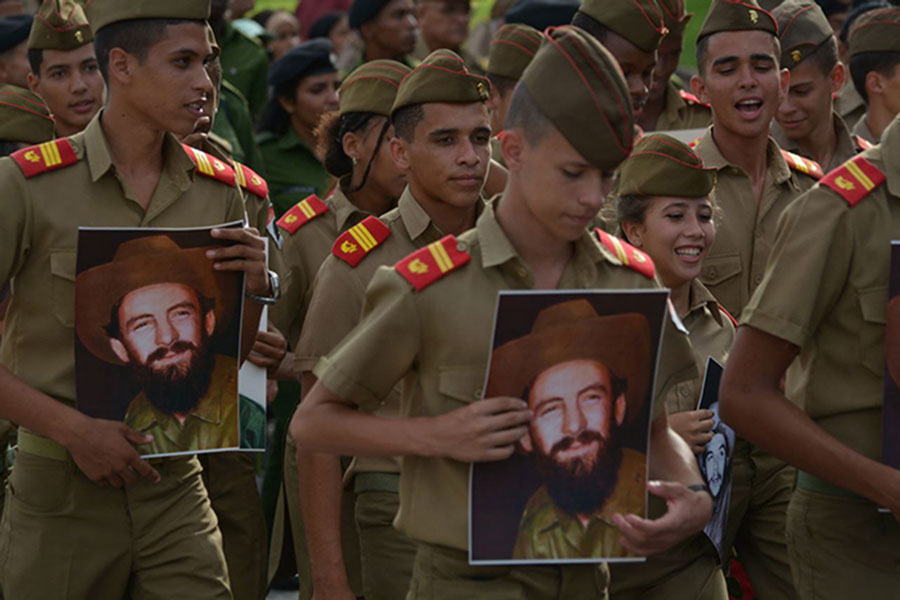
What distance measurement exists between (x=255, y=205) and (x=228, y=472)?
1.18 metres

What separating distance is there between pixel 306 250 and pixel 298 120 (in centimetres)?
349

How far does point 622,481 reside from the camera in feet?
12.0

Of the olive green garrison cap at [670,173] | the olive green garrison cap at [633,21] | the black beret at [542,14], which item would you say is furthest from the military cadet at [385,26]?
the olive green garrison cap at [670,173]

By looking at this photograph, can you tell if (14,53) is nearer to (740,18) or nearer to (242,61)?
(242,61)

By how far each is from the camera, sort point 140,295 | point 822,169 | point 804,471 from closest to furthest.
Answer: point 804,471
point 140,295
point 822,169

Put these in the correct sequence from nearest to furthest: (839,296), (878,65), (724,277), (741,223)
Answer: (839,296), (724,277), (741,223), (878,65)

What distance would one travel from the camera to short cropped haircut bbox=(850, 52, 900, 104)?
728 cm

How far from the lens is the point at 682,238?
5.30 meters

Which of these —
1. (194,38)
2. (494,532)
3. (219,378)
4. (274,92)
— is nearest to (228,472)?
(219,378)

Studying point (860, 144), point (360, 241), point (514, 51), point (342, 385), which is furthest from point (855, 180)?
point (514, 51)

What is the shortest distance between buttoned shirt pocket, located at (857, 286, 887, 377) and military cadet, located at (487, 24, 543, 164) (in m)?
3.34

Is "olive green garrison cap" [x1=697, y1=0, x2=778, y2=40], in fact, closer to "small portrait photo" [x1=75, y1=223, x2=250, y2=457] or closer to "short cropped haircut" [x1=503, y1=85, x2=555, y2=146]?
"small portrait photo" [x1=75, y1=223, x2=250, y2=457]

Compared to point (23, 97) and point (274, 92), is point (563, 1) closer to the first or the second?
point (274, 92)

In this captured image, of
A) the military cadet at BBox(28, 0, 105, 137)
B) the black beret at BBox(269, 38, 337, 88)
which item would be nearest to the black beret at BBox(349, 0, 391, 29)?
the black beret at BBox(269, 38, 337, 88)
